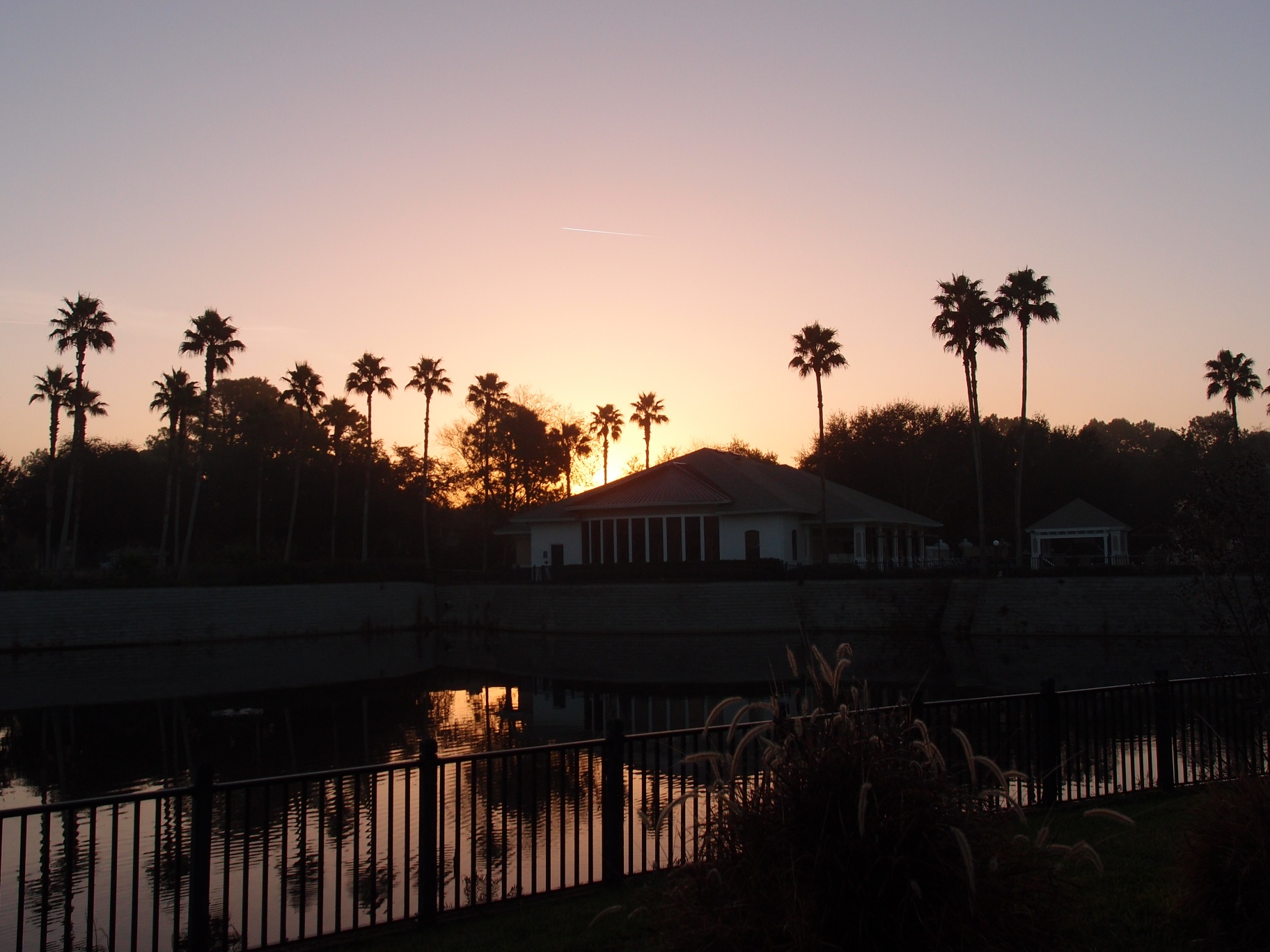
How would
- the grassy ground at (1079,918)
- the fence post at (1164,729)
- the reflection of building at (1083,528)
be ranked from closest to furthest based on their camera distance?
the grassy ground at (1079,918)
the fence post at (1164,729)
the reflection of building at (1083,528)

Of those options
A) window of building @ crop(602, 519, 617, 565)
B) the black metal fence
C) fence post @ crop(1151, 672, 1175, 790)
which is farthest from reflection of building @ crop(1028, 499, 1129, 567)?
fence post @ crop(1151, 672, 1175, 790)

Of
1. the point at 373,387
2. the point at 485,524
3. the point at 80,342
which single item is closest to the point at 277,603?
the point at 80,342

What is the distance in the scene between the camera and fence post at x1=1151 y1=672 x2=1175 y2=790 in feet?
29.9

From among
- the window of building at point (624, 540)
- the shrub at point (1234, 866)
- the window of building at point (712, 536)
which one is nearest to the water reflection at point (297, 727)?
the shrub at point (1234, 866)

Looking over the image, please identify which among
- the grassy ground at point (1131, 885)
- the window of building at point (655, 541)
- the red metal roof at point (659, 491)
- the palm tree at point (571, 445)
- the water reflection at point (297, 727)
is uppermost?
the palm tree at point (571, 445)

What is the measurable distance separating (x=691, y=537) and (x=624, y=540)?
3317 mm

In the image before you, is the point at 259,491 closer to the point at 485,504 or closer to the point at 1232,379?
the point at 485,504

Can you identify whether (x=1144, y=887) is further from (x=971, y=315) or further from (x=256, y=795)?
(x=971, y=315)

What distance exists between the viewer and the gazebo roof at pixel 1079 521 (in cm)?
4766

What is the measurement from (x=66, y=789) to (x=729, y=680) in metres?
15.6

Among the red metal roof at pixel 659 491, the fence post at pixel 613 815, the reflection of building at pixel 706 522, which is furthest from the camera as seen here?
the red metal roof at pixel 659 491

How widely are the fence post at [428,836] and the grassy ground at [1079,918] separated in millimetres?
141

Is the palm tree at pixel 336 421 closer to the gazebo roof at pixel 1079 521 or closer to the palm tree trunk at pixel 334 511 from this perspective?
the palm tree trunk at pixel 334 511

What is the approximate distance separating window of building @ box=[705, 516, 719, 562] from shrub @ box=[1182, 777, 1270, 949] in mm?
41329
